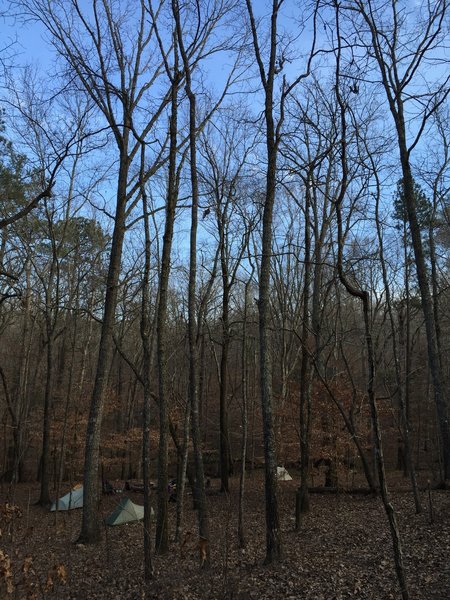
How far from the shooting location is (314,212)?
42.8ft

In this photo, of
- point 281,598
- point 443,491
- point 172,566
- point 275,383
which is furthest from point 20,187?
point 275,383

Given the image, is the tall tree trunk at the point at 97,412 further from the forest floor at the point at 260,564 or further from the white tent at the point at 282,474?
the white tent at the point at 282,474

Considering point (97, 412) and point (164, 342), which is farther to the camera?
point (97, 412)

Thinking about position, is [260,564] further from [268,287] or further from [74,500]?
[74,500]

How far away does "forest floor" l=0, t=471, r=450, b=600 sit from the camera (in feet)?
18.9

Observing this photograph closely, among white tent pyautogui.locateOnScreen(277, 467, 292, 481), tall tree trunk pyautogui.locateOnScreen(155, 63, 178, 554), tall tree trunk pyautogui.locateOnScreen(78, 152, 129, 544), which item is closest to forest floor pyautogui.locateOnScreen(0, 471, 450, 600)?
tall tree trunk pyautogui.locateOnScreen(78, 152, 129, 544)

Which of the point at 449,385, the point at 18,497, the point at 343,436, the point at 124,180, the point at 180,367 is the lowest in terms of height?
the point at 18,497

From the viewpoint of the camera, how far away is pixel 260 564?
7.06 m

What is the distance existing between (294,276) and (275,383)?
5200 millimetres

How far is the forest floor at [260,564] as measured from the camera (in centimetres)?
577

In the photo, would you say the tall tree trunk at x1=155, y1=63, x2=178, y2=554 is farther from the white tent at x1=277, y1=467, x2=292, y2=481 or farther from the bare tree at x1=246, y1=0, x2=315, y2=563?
the white tent at x1=277, y1=467, x2=292, y2=481

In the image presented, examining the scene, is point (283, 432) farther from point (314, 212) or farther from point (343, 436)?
point (314, 212)

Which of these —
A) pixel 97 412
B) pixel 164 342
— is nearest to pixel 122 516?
pixel 97 412

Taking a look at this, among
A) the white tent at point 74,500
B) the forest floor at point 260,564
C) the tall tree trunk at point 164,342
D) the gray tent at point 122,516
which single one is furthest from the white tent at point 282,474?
the tall tree trunk at point 164,342
